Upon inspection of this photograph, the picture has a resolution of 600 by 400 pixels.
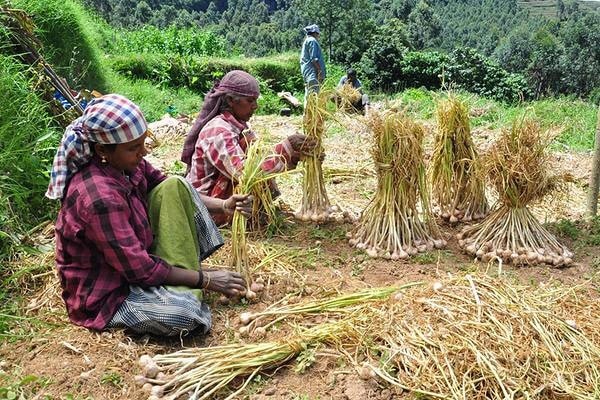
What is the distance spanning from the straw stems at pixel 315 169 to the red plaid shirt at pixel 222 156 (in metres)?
0.15

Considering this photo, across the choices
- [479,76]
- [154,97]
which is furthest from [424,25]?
[154,97]

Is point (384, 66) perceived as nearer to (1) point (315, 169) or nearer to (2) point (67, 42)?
(2) point (67, 42)

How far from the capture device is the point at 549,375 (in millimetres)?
2109

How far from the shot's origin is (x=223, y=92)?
376 cm

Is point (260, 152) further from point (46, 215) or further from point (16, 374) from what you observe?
point (46, 215)

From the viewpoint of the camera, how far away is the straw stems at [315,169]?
3752 millimetres

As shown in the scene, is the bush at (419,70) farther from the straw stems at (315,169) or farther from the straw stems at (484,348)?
the straw stems at (484,348)

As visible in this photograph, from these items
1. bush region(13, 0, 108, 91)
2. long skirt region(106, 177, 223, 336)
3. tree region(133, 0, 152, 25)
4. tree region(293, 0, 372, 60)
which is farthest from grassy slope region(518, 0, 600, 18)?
long skirt region(106, 177, 223, 336)

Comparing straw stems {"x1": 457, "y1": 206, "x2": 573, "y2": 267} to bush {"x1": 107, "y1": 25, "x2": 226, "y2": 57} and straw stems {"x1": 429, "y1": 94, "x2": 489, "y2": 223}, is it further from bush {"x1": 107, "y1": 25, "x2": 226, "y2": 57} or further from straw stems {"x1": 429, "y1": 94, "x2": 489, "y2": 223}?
bush {"x1": 107, "y1": 25, "x2": 226, "y2": 57}

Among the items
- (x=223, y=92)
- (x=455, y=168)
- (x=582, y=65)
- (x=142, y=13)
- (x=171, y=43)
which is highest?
(x=223, y=92)

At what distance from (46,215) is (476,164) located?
298cm

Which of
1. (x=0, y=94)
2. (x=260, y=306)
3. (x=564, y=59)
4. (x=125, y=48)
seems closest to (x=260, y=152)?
(x=260, y=306)

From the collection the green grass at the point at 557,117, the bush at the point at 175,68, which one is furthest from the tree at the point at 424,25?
the green grass at the point at 557,117

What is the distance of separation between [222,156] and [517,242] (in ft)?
6.35
